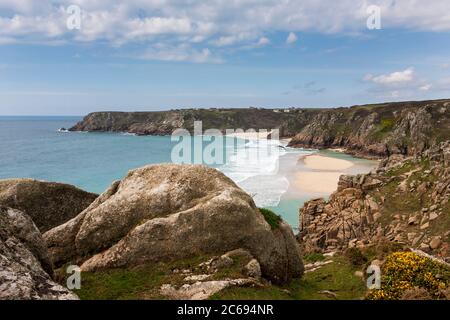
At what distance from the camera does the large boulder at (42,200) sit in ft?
77.9

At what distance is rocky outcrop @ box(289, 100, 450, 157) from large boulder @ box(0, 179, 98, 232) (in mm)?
95912

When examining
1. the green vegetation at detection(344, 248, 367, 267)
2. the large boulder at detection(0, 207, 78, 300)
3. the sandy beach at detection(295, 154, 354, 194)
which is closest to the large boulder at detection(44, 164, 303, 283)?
the large boulder at detection(0, 207, 78, 300)

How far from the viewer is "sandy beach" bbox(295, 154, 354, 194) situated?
2871 inches

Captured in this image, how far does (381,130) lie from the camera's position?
134 meters

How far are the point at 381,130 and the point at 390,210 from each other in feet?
330

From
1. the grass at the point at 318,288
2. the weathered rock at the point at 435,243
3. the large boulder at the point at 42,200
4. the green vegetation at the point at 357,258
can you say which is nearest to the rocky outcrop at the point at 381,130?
the weathered rock at the point at 435,243

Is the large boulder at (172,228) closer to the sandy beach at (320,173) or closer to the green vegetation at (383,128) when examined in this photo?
the sandy beach at (320,173)

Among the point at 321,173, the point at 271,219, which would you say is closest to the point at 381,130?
the point at 321,173

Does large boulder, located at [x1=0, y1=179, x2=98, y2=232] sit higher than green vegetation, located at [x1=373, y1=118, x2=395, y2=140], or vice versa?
green vegetation, located at [x1=373, y1=118, x2=395, y2=140]

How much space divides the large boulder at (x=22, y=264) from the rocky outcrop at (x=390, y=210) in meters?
27.1

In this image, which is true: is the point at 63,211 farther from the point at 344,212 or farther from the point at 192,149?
the point at 192,149

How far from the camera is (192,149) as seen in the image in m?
154

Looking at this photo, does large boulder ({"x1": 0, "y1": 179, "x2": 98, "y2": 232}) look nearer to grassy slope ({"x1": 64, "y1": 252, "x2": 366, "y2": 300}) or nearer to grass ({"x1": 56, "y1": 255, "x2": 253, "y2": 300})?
grass ({"x1": 56, "y1": 255, "x2": 253, "y2": 300})

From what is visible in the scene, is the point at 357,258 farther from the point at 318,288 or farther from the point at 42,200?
Answer: the point at 42,200
